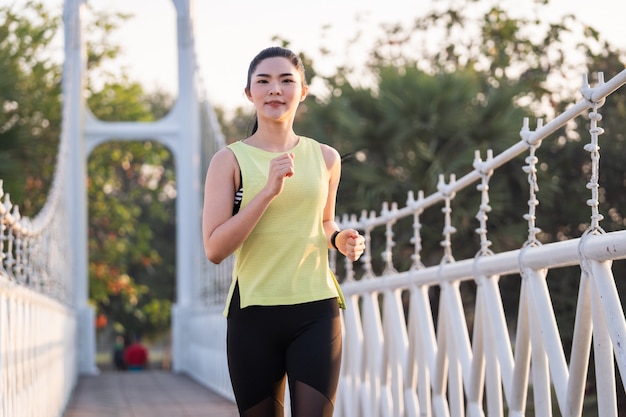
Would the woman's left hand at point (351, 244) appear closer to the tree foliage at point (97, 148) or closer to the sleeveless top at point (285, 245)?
the sleeveless top at point (285, 245)

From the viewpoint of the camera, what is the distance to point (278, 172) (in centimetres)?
299

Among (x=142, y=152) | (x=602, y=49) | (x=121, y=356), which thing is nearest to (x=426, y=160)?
(x=602, y=49)

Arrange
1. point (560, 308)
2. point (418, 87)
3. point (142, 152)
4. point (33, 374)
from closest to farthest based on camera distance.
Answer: point (33, 374), point (560, 308), point (418, 87), point (142, 152)

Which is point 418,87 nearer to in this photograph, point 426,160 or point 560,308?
point 426,160

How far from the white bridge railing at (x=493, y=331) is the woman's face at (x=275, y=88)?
0.62 meters

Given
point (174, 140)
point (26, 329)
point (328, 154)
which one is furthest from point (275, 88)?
point (174, 140)

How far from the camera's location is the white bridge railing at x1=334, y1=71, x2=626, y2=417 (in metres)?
3.03

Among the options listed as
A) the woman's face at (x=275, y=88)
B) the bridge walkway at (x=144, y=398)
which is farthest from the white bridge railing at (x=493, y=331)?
the bridge walkway at (x=144, y=398)

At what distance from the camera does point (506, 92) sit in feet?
48.5

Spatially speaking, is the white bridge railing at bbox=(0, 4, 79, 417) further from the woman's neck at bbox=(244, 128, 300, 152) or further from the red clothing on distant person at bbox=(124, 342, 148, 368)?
the red clothing on distant person at bbox=(124, 342, 148, 368)

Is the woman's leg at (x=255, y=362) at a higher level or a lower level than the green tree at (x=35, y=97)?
lower

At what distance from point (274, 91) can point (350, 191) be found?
38.1ft

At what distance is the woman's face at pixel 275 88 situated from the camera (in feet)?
10.6

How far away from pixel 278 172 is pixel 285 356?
447 mm
